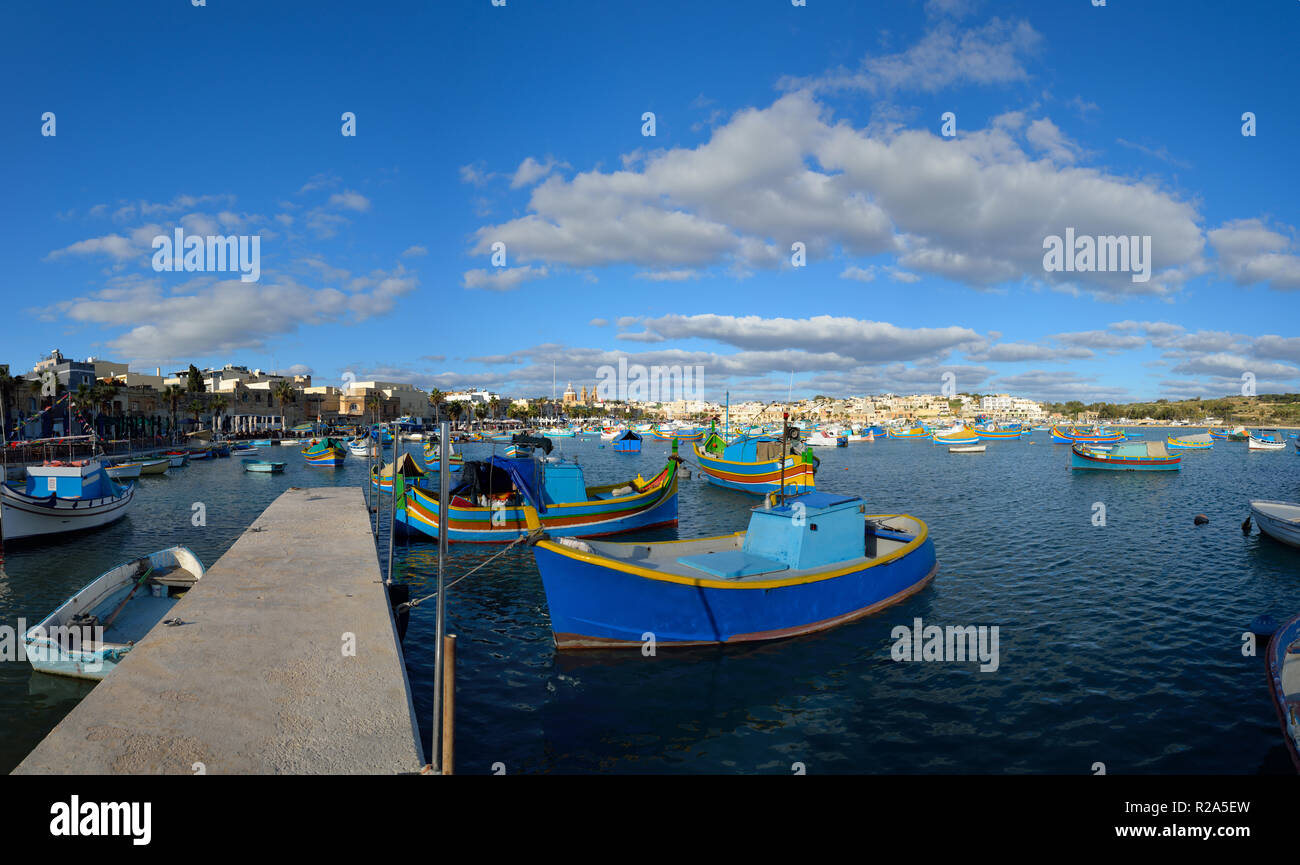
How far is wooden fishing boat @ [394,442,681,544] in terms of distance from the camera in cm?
2581

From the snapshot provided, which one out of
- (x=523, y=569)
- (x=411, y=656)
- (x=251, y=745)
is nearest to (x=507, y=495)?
(x=523, y=569)

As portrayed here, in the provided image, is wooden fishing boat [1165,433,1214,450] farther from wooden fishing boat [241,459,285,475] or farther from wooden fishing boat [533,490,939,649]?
wooden fishing boat [241,459,285,475]

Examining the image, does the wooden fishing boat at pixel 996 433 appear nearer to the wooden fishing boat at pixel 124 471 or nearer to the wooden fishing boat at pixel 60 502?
the wooden fishing boat at pixel 124 471

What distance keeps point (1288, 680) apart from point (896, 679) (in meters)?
6.06

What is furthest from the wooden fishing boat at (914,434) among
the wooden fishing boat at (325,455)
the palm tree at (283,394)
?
the palm tree at (283,394)

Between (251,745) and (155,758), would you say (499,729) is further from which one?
(155,758)

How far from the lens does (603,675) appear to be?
13.1 m

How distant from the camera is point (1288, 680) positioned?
9.65 m

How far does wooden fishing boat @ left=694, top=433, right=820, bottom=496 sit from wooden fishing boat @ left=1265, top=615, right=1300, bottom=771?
3079cm

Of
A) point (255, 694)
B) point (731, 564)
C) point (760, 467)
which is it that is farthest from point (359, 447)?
point (255, 694)

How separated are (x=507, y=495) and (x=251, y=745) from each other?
63.7ft

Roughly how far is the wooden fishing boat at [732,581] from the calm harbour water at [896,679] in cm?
50

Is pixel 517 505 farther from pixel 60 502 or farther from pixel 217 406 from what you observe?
pixel 217 406

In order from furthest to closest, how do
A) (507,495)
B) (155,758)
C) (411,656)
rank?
(507,495) → (411,656) → (155,758)
